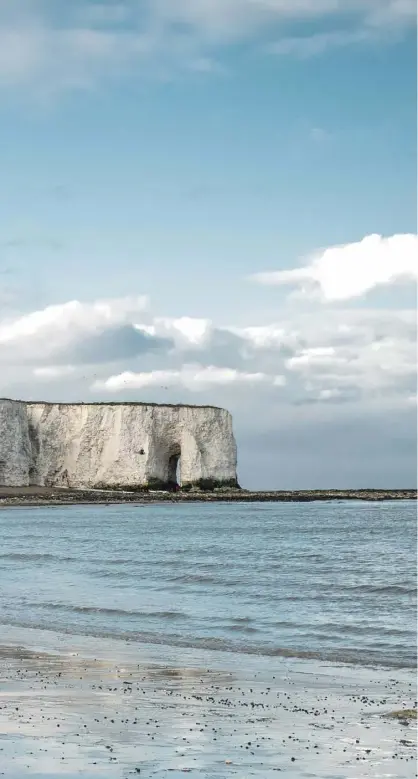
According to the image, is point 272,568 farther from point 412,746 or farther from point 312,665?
point 412,746

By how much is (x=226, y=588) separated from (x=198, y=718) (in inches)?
491

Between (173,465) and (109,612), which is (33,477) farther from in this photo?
(109,612)

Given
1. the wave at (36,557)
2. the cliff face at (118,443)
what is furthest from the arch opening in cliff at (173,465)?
the wave at (36,557)

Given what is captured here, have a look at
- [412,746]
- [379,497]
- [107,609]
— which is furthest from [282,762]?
[379,497]

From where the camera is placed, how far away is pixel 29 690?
9633 millimetres

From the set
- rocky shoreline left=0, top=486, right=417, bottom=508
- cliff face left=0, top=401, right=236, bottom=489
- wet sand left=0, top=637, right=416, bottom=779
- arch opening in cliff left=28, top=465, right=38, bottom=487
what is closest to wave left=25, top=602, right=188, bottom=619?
wet sand left=0, top=637, right=416, bottom=779

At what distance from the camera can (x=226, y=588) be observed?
20891 millimetres

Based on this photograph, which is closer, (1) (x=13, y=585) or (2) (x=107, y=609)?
(2) (x=107, y=609)

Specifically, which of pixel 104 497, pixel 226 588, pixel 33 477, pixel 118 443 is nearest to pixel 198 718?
pixel 226 588

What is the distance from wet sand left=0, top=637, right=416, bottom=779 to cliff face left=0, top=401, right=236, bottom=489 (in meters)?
58.9

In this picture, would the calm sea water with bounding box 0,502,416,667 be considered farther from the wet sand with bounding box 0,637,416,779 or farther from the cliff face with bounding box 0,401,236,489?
the cliff face with bounding box 0,401,236,489

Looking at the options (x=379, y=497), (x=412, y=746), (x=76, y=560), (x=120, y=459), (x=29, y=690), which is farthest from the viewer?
(x=379, y=497)

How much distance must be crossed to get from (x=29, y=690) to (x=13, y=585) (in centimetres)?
1226

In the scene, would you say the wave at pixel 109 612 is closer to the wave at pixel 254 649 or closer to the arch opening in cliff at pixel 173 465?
the wave at pixel 254 649
